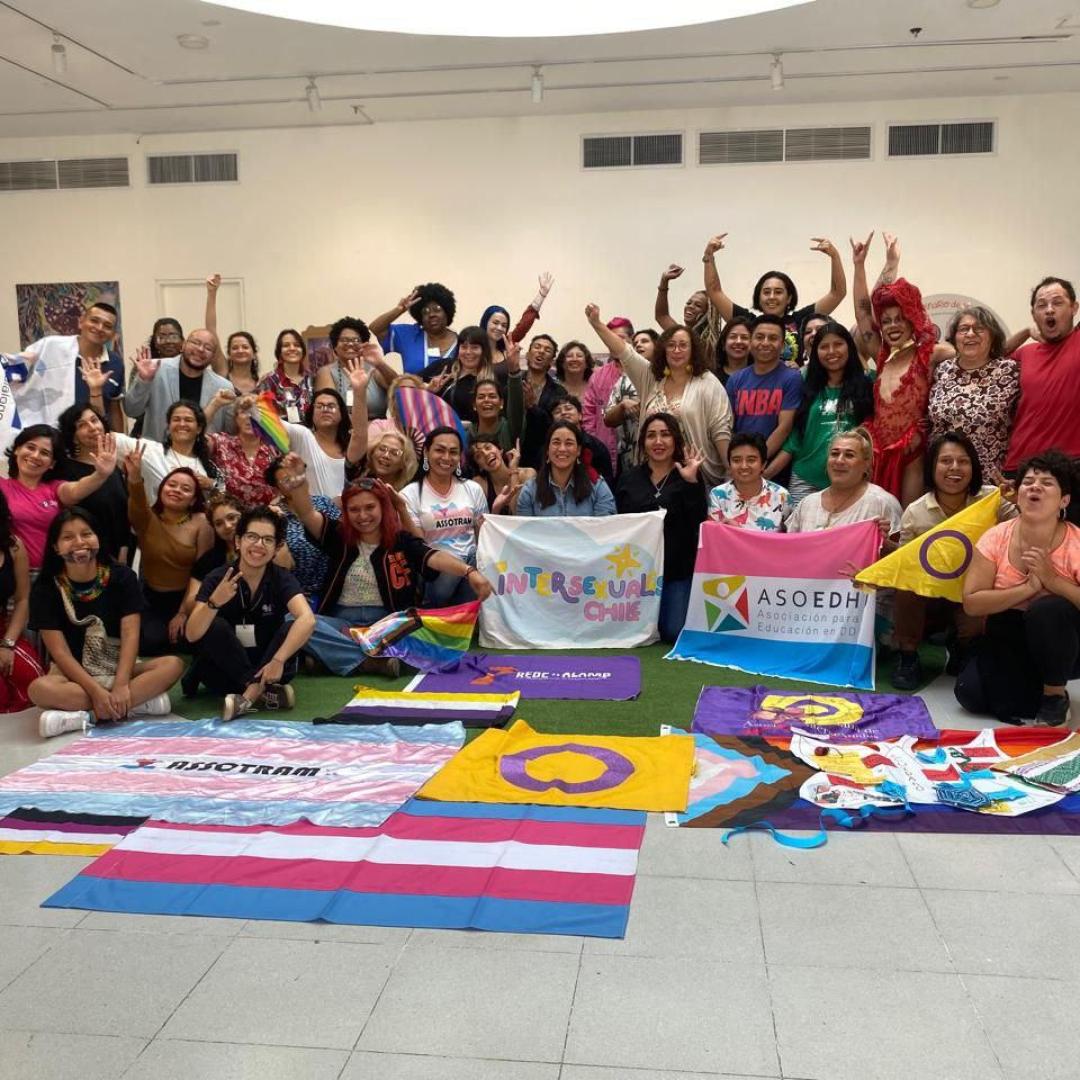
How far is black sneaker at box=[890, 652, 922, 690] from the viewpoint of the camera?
4.57 m

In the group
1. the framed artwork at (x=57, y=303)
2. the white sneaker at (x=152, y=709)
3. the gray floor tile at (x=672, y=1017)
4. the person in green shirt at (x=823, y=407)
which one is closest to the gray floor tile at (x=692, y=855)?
the gray floor tile at (x=672, y=1017)

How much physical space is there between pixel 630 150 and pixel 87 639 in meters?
7.47

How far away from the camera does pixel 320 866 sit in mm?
2854

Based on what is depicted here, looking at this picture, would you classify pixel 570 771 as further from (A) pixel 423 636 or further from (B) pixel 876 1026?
(A) pixel 423 636

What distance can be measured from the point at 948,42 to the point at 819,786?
7.05m

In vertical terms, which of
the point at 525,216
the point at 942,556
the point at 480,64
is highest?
the point at 480,64

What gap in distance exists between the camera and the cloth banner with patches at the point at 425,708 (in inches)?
162

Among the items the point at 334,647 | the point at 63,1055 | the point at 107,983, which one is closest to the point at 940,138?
the point at 334,647

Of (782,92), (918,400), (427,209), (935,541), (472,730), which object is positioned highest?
(782,92)

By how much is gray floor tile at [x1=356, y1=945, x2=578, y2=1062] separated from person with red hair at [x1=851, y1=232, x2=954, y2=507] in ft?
11.5

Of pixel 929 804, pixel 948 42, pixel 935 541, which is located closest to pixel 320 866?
pixel 929 804

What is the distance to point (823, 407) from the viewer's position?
534cm

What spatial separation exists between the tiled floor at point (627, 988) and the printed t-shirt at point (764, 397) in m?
3.11

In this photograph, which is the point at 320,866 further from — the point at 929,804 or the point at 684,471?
the point at 684,471
